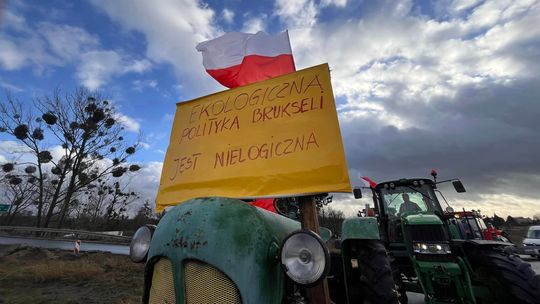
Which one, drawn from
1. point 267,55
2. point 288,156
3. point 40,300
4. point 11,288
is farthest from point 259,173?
point 11,288

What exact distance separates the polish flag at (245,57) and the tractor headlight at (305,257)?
8.06 feet

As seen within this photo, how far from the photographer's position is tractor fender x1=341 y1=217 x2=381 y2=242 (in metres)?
4.08

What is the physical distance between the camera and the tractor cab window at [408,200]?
6570mm

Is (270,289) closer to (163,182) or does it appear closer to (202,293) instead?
(202,293)

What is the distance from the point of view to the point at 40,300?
5.48 m

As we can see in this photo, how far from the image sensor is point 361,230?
13.6 ft

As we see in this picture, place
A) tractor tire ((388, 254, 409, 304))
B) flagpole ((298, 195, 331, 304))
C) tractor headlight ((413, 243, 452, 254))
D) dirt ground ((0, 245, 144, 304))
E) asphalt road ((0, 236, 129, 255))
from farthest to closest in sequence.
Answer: asphalt road ((0, 236, 129, 255)) → dirt ground ((0, 245, 144, 304)) → tractor tire ((388, 254, 409, 304)) → tractor headlight ((413, 243, 452, 254)) → flagpole ((298, 195, 331, 304))

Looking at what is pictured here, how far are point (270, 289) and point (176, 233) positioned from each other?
0.61m

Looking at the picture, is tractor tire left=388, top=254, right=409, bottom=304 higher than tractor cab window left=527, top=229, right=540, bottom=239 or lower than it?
lower

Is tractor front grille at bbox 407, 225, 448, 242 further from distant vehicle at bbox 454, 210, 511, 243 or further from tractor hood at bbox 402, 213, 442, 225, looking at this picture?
distant vehicle at bbox 454, 210, 511, 243

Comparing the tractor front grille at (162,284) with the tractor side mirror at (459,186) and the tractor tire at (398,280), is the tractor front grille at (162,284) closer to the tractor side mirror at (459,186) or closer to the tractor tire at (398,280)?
the tractor tire at (398,280)

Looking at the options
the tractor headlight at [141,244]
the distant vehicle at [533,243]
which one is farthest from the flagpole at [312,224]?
the distant vehicle at [533,243]

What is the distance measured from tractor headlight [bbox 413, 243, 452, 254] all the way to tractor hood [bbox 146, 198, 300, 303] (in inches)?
134

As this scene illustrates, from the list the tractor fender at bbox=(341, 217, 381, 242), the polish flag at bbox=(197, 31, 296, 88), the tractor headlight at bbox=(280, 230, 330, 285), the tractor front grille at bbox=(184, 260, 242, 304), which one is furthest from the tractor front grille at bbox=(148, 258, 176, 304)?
the tractor fender at bbox=(341, 217, 381, 242)
